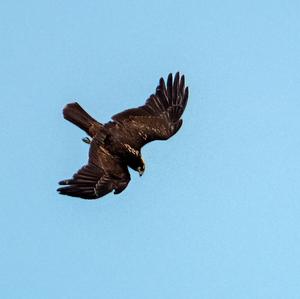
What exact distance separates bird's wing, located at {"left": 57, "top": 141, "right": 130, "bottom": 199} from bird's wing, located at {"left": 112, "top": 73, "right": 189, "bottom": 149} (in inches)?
27.9

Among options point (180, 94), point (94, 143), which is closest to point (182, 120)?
point (180, 94)

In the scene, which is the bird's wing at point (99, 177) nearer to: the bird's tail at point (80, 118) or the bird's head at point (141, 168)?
the bird's tail at point (80, 118)

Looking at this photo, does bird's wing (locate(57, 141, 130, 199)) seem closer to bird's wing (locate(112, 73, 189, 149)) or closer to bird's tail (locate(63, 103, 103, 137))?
bird's tail (locate(63, 103, 103, 137))

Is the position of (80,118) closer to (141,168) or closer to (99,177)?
(99,177)

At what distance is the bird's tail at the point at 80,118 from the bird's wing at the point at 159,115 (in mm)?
717

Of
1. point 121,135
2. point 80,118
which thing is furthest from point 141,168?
point 80,118

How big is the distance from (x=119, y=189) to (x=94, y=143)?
3.82 feet

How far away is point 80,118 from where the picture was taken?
79.3 feet

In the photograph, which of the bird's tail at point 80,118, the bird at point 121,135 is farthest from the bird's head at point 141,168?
the bird's tail at point 80,118

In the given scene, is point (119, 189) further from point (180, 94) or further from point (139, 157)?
point (180, 94)

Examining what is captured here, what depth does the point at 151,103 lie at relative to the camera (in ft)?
83.4

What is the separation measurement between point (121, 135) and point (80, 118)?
1074 mm

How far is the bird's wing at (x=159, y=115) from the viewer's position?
24891 millimetres

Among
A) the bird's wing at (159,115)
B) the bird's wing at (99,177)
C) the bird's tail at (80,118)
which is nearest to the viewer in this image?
the bird's wing at (99,177)
